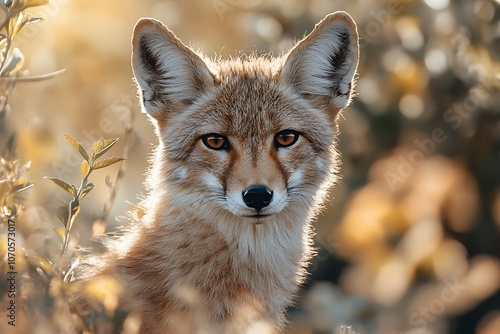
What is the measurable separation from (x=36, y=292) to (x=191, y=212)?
6.18 feet

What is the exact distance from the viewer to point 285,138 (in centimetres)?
425

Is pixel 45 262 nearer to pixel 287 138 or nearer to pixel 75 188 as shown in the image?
pixel 75 188

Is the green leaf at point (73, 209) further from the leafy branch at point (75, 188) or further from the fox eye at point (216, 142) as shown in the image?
the fox eye at point (216, 142)

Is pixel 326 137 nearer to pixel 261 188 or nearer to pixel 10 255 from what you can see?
pixel 261 188

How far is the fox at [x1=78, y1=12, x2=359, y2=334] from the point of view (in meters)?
3.76

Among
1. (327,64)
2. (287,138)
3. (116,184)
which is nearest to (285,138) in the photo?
(287,138)

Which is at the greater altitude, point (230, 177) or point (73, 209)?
point (73, 209)

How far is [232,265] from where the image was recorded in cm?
393

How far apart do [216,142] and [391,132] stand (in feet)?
10.8

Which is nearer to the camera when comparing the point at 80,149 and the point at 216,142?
the point at 80,149

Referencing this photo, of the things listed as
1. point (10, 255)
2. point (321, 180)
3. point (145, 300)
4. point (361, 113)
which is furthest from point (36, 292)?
point (361, 113)

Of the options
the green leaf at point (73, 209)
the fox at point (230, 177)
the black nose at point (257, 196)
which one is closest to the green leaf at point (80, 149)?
the green leaf at point (73, 209)

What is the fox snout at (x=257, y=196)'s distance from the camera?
12.5 feet

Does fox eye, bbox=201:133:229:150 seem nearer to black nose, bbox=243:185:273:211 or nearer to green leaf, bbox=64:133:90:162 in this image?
black nose, bbox=243:185:273:211
